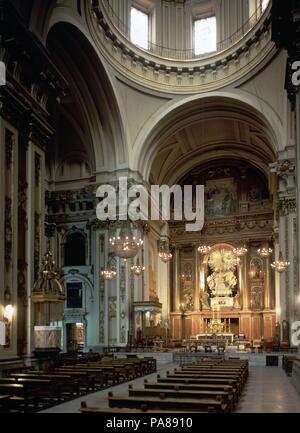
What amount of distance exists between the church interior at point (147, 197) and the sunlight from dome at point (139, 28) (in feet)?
0.32

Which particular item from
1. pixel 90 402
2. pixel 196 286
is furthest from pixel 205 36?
pixel 90 402

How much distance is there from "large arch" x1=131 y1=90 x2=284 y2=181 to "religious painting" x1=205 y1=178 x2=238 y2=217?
17.3 feet

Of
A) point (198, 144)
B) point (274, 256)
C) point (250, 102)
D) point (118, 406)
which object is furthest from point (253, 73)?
point (118, 406)

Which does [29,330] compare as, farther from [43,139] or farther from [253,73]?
[253,73]

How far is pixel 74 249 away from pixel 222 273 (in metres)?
9.57

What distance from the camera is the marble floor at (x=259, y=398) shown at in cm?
1003

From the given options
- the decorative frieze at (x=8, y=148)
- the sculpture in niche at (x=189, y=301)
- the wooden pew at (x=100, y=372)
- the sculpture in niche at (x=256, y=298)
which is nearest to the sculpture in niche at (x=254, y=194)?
the sculpture in niche at (x=256, y=298)

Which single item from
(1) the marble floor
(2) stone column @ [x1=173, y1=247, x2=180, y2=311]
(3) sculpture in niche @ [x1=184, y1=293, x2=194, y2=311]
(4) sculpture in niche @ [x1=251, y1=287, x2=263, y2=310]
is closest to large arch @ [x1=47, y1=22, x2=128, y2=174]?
(2) stone column @ [x1=173, y1=247, x2=180, y2=311]

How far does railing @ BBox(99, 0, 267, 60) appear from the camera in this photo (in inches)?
985

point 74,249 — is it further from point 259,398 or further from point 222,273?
point 259,398

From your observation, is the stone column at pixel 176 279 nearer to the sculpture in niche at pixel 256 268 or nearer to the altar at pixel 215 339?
the sculpture in niche at pixel 256 268

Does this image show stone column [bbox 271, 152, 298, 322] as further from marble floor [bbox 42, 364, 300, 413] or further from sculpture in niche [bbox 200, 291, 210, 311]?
sculpture in niche [bbox 200, 291, 210, 311]

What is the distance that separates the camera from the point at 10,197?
538 inches

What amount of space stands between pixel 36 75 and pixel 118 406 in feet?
31.2
